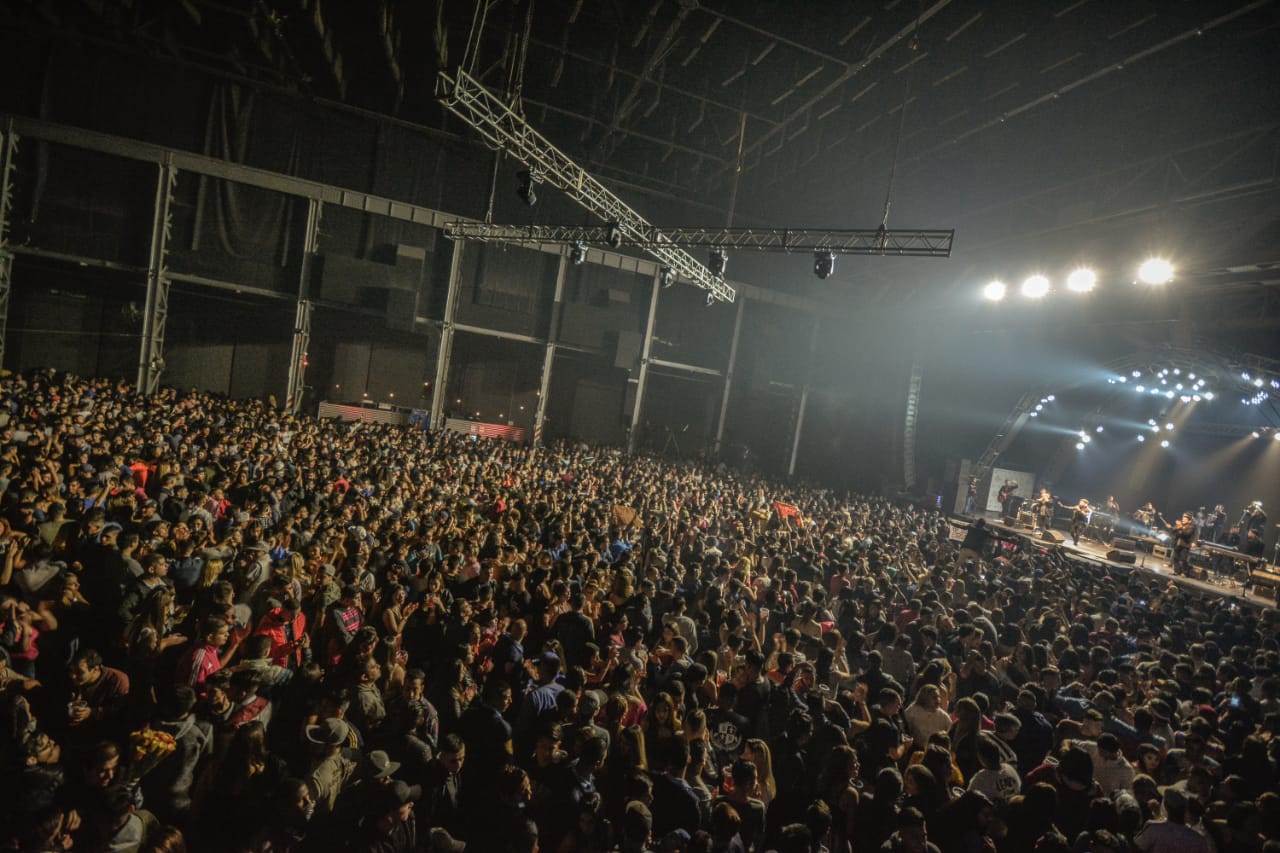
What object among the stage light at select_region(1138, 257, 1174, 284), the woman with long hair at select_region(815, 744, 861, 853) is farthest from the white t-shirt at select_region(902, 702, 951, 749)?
the stage light at select_region(1138, 257, 1174, 284)

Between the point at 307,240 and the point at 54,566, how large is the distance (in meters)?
16.0

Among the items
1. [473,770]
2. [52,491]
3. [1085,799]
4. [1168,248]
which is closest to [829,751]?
[1085,799]

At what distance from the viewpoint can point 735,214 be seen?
23.6 metres

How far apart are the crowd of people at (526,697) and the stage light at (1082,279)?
26.7 ft

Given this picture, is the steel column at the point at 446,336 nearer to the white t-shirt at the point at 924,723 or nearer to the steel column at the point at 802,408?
the steel column at the point at 802,408

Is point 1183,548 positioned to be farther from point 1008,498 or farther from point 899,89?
point 899,89

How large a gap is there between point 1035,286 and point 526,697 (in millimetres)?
17088

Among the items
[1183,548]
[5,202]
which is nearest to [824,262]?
[1183,548]

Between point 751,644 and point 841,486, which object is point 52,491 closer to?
point 751,644

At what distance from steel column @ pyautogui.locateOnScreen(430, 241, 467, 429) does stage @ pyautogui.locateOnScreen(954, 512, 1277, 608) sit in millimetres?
16763

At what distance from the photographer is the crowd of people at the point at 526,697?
9.66 feet

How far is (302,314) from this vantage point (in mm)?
18000

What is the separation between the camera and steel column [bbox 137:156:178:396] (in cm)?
1634

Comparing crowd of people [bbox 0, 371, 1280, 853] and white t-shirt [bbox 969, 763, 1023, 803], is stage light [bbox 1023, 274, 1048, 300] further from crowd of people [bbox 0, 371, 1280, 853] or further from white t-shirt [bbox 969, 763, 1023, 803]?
white t-shirt [bbox 969, 763, 1023, 803]
